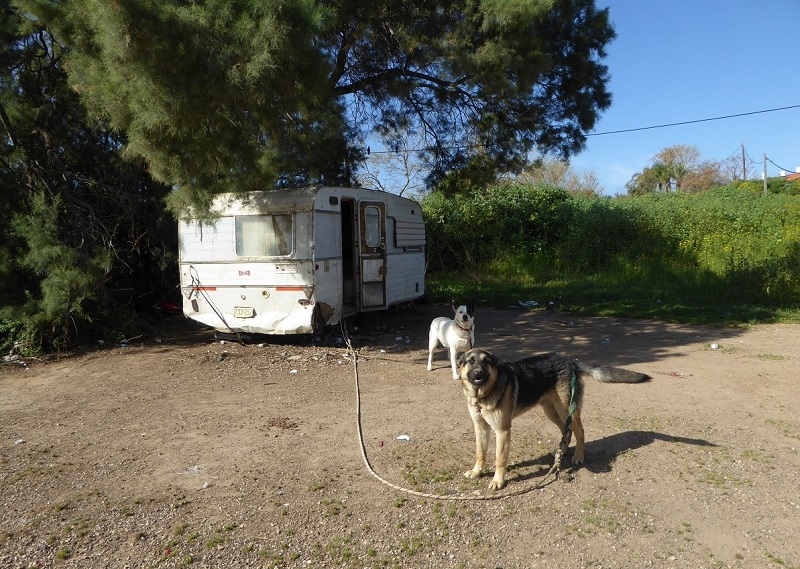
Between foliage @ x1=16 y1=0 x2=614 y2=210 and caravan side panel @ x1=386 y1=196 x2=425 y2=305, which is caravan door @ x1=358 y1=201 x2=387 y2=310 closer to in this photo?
caravan side panel @ x1=386 y1=196 x2=425 y2=305

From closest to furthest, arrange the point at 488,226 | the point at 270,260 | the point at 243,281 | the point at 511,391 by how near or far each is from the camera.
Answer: the point at 511,391, the point at 270,260, the point at 243,281, the point at 488,226

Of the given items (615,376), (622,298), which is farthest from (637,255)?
(615,376)

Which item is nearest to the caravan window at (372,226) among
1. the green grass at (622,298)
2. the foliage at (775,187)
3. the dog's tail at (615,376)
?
the green grass at (622,298)

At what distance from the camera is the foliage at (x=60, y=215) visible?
9047mm

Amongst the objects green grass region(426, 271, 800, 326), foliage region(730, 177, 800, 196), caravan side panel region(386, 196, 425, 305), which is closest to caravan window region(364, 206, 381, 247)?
caravan side panel region(386, 196, 425, 305)

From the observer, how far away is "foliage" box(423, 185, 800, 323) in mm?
13992

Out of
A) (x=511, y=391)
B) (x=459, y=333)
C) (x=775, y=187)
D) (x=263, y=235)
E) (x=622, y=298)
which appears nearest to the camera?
(x=511, y=391)

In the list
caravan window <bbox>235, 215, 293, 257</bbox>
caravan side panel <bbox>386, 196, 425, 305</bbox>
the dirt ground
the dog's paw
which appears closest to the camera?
the dirt ground

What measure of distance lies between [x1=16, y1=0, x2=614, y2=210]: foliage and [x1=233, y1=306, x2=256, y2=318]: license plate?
1.81m

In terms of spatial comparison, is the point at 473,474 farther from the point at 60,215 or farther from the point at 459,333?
the point at 60,215

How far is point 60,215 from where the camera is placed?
32.0 feet

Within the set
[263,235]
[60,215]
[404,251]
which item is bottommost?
[404,251]

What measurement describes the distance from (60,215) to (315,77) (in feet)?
16.2

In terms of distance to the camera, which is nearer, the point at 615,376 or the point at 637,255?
the point at 615,376
